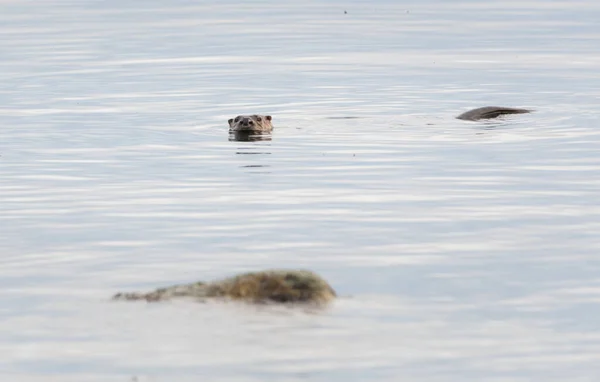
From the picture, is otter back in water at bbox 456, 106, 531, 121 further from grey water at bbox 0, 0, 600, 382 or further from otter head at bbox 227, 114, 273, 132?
otter head at bbox 227, 114, 273, 132

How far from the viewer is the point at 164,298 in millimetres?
10859

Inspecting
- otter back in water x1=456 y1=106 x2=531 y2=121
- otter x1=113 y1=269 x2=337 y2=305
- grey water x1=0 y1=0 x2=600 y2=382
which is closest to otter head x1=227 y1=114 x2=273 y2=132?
grey water x1=0 y1=0 x2=600 y2=382

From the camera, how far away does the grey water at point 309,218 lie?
9.68 m

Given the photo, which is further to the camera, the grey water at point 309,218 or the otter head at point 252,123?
the otter head at point 252,123

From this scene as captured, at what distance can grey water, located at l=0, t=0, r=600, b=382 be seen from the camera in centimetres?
968

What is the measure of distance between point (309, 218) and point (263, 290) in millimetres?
3621

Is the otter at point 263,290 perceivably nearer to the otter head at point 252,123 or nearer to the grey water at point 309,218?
the grey water at point 309,218

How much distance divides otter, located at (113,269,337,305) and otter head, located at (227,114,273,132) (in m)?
10.7

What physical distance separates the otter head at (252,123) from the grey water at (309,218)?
340 millimetres

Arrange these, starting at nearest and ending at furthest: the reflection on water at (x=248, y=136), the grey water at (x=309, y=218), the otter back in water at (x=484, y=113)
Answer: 1. the grey water at (x=309, y=218)
2. the reflection on water at (x=248, y=136)
3. the otter back in water at (x=484, y=113)

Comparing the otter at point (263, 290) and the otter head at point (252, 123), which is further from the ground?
the otter head at point (252, 123)

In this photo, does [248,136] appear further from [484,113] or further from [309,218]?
[309,218]

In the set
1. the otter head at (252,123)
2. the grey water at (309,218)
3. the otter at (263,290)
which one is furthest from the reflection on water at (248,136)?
the otter at (263,290)

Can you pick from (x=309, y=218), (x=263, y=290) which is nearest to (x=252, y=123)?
(x=309, y=218)
